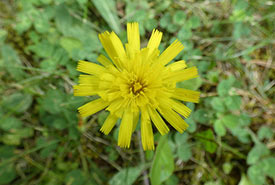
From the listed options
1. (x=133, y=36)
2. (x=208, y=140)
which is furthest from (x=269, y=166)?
(x=133, y=36)

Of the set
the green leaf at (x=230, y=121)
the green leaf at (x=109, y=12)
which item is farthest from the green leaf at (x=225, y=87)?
the green leaf at (x=109, y=12)

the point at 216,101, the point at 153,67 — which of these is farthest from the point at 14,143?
the point at 216,101

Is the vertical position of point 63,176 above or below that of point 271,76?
above

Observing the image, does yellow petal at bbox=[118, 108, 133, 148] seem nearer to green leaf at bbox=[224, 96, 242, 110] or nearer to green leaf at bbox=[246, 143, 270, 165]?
green leaf at bbox=[224, 96, 242, 110]

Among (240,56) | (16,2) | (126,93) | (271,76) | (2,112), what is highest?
(16,2)

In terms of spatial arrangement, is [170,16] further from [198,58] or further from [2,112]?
[2,112]

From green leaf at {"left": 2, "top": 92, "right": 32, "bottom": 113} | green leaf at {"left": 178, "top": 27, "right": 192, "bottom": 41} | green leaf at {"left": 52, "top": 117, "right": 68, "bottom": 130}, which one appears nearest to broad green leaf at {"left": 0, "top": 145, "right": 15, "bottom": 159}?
green leaf at {"left": 2, "top": 92, "right": 32, "bottom": 113}

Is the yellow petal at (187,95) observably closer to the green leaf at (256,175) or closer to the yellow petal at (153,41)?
the yellow petal at (153,41)
